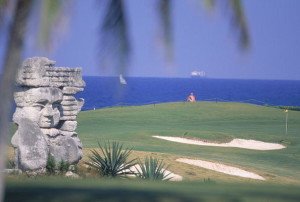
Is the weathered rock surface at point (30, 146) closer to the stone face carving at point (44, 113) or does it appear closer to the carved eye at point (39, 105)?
the stone face carving at point (44, 113)

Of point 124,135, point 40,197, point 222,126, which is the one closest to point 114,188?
point 40,197

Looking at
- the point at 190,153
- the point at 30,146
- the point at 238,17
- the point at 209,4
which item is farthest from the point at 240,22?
the point at 190,153

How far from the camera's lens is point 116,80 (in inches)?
328

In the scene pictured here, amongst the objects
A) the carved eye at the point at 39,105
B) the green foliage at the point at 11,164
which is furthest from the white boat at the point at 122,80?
the green foliage at the point at 11,164

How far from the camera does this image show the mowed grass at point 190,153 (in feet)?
33.9

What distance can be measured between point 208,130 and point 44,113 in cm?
1884

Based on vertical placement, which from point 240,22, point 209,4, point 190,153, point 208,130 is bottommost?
point 190,153

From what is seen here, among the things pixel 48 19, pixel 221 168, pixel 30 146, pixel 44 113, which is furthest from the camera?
pixel 221 168

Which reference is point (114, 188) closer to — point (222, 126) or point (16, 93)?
point (16, 93)

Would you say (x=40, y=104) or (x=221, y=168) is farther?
(x=221, y=168)

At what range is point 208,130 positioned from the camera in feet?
118

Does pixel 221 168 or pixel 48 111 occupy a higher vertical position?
pixel 48 111

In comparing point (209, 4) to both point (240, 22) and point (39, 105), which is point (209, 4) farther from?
point (39, 105)

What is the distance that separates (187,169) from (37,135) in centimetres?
565
